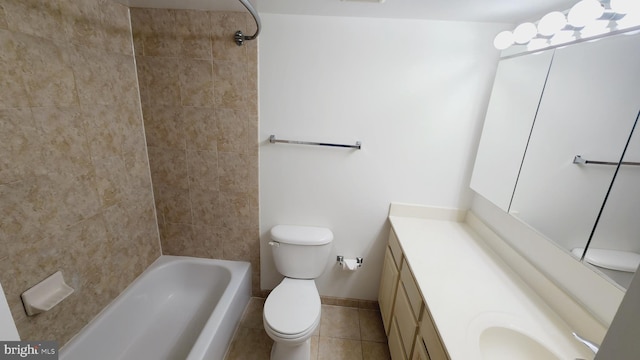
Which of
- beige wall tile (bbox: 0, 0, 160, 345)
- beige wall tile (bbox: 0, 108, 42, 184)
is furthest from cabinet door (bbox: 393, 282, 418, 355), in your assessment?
beige wall tile (bbox: 0, 108, 42, 184)

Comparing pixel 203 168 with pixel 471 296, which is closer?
pixel 471 296

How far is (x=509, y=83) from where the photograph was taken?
54.1 inches

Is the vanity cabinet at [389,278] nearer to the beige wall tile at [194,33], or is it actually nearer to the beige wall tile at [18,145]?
the beige wall tile at [194,33]

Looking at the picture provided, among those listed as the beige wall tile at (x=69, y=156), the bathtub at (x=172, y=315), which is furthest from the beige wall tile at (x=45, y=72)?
the bathtub at (x=172, y=315)

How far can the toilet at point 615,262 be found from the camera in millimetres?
773

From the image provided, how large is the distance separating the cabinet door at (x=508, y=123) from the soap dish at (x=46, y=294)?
7.56ft

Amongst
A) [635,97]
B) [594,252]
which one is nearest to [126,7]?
[635,97]

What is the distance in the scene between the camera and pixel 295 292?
1.62 metres

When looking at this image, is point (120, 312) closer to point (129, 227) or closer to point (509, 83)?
A: point (129, 227)

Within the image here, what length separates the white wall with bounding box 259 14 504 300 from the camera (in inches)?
58.2

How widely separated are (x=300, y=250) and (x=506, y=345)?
1.16 metres

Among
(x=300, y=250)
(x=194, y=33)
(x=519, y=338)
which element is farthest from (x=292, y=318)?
(x=194, y=33)

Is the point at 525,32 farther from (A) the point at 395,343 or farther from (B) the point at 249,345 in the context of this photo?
(B) the point at 249,345

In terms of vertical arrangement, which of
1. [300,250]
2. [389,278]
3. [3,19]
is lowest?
[389,278]
